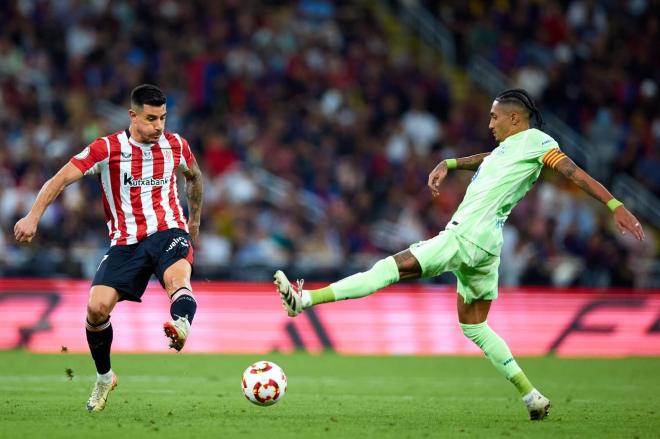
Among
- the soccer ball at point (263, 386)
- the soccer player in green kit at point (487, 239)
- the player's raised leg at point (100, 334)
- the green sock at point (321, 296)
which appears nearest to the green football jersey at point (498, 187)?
the soccer player in green kit at point (487, 239)

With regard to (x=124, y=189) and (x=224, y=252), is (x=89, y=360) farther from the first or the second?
(x=124, y=189)

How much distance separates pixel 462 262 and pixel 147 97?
279 centimetres

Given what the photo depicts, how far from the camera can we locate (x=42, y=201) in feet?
27.7

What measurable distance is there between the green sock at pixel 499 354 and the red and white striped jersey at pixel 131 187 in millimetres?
2585

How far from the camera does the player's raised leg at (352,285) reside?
788 cm

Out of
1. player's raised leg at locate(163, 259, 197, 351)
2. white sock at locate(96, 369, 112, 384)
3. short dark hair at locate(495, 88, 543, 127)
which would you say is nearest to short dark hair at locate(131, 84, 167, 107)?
player's raised leg at locate(163, 259, 197, 351)

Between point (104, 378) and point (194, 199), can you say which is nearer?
point (104, 378)

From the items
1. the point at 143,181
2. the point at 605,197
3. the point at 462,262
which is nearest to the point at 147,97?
the point at 143,181

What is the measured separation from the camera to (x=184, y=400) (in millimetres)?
10039

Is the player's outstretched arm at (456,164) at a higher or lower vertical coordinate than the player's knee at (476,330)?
higher

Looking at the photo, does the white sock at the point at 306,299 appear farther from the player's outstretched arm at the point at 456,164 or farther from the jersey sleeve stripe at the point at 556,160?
the jersey sleeve stripe at the point at 556,160

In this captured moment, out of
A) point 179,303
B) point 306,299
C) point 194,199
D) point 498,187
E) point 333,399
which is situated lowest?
point 333,399

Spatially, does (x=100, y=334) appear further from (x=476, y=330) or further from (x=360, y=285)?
(x=476, y=330)

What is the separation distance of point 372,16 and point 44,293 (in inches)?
406
